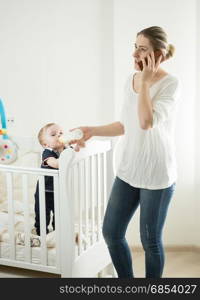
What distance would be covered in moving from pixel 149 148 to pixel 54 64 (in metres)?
1.36

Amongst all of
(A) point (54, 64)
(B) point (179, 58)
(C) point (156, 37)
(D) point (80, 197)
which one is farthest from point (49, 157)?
(B) point (179, 58)

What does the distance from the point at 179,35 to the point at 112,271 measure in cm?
132

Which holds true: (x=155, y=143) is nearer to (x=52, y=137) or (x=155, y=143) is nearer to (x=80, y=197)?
(x=80, y=197)

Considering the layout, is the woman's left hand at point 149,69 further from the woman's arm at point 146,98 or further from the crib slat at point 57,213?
the crib slat at point 57,213

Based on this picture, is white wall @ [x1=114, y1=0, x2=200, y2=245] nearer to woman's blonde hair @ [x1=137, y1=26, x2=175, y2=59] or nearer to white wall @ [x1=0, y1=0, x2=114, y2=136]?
white wall @ [x1=0, y1=0, x2=114, y2=136]

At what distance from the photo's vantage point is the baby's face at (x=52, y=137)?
2.37 m

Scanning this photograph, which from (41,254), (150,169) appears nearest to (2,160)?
(41,254)

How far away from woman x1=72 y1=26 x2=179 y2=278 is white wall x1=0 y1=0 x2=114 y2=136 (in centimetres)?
107

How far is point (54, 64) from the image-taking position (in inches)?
120

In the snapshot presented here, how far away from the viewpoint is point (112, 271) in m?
2.54

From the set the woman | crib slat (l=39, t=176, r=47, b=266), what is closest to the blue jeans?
the woman

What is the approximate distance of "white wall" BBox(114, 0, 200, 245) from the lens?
281 cm

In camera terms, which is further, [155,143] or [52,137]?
[52,137]

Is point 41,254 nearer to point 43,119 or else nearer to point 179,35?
point 43,119
